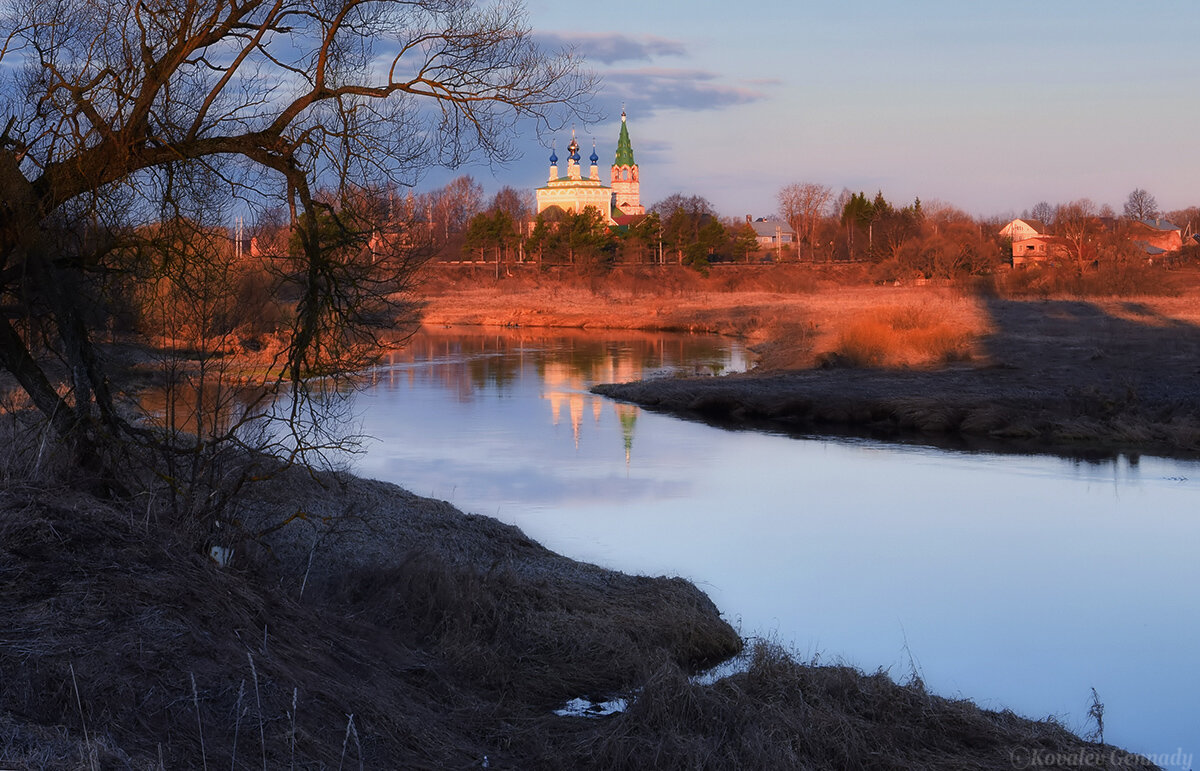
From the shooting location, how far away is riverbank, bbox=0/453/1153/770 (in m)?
4.37

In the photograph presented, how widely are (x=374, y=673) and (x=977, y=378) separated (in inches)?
767

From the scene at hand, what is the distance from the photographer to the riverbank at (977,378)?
19142mm

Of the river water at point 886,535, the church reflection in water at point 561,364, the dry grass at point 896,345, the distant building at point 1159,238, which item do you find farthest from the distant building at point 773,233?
the river water at point 886,535

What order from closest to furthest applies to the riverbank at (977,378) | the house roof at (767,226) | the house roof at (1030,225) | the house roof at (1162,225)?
the riverbank at (977,378)
the house roof at (1030,225)
the house roof at (1162,225)
the house roof at (767,226)

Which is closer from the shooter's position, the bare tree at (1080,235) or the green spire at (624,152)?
the bare tree at (1080,235)

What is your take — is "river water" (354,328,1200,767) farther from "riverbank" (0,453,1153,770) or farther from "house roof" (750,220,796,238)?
"house roof" (750,220,796,238)

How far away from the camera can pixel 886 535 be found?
13094 millimetres

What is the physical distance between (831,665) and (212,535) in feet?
13.2

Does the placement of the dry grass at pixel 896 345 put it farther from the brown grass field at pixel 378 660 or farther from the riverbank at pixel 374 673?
the riverbank at pixel 374 673

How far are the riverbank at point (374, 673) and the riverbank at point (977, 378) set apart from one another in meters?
12.5

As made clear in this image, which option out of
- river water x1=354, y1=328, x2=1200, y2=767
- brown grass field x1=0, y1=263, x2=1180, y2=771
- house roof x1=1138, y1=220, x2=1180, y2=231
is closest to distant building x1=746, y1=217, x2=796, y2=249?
house roof x1=1138, y1=220, x2=1180, y2=231

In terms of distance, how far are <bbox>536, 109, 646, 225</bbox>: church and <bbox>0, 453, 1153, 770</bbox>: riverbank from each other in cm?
9936

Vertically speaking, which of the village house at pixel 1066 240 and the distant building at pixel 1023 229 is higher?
the distant building at pixel 1023 229

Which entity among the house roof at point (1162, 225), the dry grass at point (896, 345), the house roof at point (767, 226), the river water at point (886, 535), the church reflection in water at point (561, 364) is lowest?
the river water at point (886, 535)
